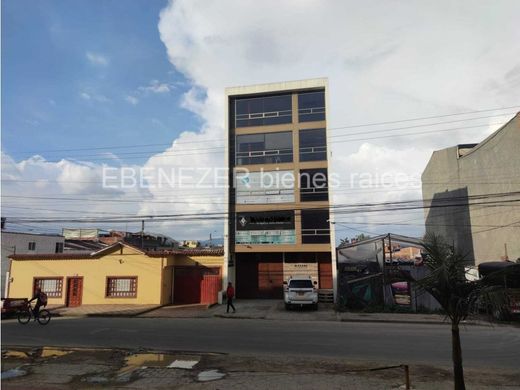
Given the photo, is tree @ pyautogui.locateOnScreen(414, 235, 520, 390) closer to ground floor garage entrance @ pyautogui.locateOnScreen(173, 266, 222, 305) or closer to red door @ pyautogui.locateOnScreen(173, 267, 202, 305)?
ground floor garage entrance @ pyautogui.locateOnScreen(173, 266, 222, 305)

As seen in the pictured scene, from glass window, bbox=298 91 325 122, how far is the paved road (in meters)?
16.3

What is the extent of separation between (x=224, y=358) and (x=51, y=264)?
23062mm

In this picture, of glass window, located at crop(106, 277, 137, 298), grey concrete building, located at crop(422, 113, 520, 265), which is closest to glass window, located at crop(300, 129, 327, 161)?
grey concrete building, located at crop(422, 113, 520, 265)

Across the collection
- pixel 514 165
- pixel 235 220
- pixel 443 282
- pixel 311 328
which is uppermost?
pixel 514 165

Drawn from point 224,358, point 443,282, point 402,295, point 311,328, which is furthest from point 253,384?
point 402,295

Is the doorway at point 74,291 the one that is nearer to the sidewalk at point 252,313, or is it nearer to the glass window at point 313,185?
the sidewalk at point 252,313

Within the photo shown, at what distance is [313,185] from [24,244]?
95.8 feet

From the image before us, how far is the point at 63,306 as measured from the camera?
28750 mm

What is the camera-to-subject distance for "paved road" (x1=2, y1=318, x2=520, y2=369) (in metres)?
12.3

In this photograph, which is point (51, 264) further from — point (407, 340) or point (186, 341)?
point (407, 340)

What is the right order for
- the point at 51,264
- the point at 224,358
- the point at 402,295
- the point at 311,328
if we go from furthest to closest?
1. the point at 51,264
2. the point at 402,295
3. the point at 311,328
4. the point at 224,358

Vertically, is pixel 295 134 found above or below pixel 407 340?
above

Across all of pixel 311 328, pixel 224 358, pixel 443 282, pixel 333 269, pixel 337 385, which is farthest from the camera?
pixel 333 269

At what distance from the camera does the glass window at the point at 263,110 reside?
3170cm
